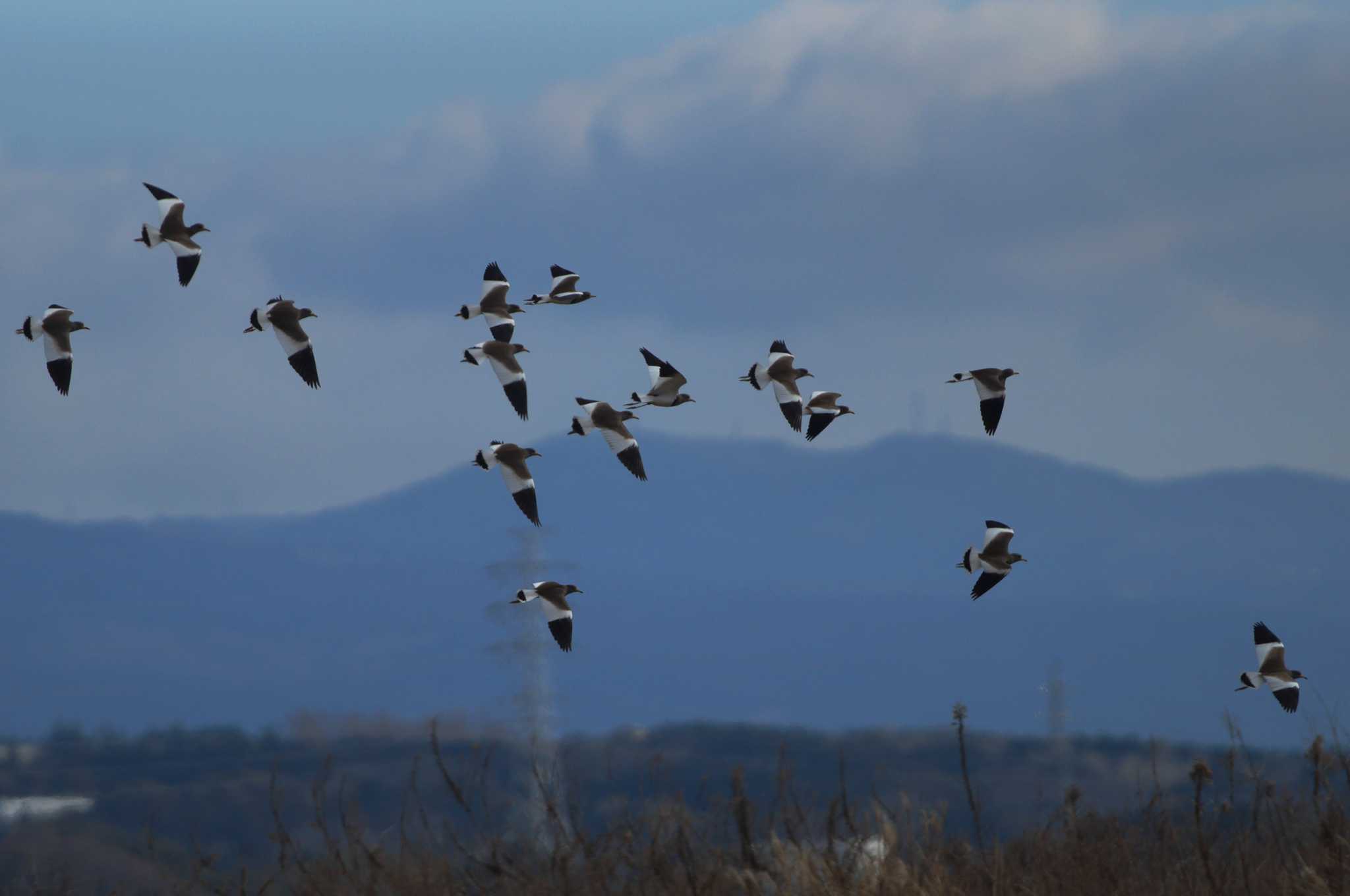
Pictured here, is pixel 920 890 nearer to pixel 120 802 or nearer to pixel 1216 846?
pixel 1216 846

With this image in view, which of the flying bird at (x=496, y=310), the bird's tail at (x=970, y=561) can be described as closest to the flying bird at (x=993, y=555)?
the bird's tail at (x=970, y=561)

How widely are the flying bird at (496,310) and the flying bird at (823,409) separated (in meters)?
3.35

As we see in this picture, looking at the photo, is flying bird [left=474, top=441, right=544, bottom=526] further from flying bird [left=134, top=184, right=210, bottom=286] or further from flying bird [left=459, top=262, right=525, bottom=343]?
flying bird [left=134, top=184, right=210, bottom=286]

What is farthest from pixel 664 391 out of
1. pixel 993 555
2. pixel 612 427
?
pixel 993 555

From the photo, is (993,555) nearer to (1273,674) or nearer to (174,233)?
(1273,674)

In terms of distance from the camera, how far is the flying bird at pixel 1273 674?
14680 millimetres

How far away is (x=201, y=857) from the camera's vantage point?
57.5ft

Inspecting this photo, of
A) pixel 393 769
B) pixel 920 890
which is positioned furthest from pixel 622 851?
pixel 393 769

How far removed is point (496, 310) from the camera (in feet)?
60.1

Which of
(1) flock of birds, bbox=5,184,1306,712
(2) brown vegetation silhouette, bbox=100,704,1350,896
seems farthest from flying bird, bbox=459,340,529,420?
(2) brown vegetation silhouette, bbox=100,704,1350,896

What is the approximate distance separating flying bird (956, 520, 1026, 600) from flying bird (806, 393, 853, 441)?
9.13 ft

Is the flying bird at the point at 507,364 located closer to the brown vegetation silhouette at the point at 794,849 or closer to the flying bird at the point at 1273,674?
the brown vegetation silhouette at the point at 794,849

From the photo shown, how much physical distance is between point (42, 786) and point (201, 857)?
63128 mm

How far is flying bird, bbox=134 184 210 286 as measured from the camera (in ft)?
57.3
